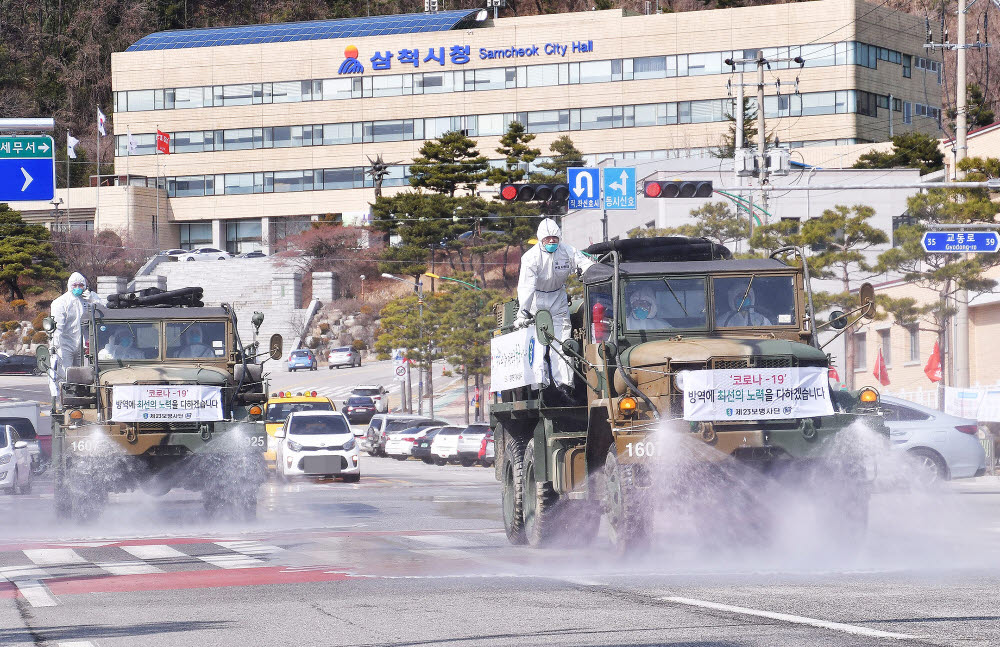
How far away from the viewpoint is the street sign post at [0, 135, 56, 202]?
23.0m

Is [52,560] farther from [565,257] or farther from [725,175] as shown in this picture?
[725,175]

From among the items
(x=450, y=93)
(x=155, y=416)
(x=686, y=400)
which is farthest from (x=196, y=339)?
(x=450, y=93)

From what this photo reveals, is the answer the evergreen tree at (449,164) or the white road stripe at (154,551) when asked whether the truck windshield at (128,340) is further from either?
the evergreen tree at (449,164)

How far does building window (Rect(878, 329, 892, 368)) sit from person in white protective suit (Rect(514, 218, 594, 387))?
34.7 m

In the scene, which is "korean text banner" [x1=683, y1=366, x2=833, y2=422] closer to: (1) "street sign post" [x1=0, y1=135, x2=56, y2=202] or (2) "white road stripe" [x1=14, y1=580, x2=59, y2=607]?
(2) "white road stripe" [x1=14, y1=580, x2=59, y2=607]

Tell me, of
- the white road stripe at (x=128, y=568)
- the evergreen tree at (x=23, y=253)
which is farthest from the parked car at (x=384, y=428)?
the evergreen tree at (x=23, y=253)

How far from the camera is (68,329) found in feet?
66.8

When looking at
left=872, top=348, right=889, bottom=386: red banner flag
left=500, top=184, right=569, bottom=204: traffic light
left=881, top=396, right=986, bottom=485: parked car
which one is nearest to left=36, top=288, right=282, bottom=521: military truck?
left=500, top=184, right=569, bottom=204: traffic light

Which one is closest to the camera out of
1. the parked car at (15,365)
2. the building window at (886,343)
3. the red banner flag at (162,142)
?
the building window at (886,343)

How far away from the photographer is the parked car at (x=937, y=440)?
23297 mm

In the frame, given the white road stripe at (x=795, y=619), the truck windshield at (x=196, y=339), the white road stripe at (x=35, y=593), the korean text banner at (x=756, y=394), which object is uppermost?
the truck windshield at (x=196, y=339)

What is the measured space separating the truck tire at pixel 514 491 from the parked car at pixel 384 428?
3122cm

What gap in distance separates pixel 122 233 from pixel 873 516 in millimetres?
98169

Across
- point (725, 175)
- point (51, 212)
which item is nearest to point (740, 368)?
point (725, 175)
